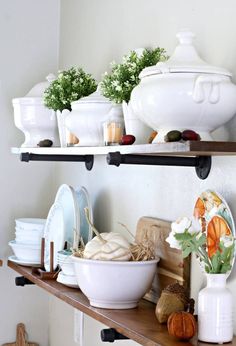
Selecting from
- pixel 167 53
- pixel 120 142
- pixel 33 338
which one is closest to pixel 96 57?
pixel 167 53

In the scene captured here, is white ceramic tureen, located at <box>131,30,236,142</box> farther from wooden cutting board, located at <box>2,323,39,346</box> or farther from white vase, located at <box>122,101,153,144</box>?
wooden cutting board, located at <box>2,323,39,346</box>

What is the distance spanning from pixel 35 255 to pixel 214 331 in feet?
3.33

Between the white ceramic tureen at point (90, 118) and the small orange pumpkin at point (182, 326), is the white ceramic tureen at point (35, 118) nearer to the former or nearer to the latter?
the white ceramic tureen at point (90, 118)

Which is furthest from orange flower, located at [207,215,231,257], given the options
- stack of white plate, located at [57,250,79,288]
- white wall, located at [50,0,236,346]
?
stack of white plate, located at [57,250,79,288]

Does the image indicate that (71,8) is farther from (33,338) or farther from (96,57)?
(33,338)

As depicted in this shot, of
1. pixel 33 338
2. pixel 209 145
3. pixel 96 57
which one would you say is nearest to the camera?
Answer: pixel 209 145

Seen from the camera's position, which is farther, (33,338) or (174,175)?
(33,338)

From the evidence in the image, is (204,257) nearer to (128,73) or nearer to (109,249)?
(109,249)

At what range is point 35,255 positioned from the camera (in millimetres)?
2178

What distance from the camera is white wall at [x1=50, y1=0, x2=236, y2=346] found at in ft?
4.61

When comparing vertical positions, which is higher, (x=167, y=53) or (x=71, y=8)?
(x=71, y=8)

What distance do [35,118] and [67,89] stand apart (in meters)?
0.28

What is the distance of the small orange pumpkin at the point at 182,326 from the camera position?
50.5 inches

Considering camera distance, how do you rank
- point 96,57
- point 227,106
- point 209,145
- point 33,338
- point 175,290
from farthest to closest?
point 33,338
point 96,57
point 175,290
point 227,106
point 209,145
